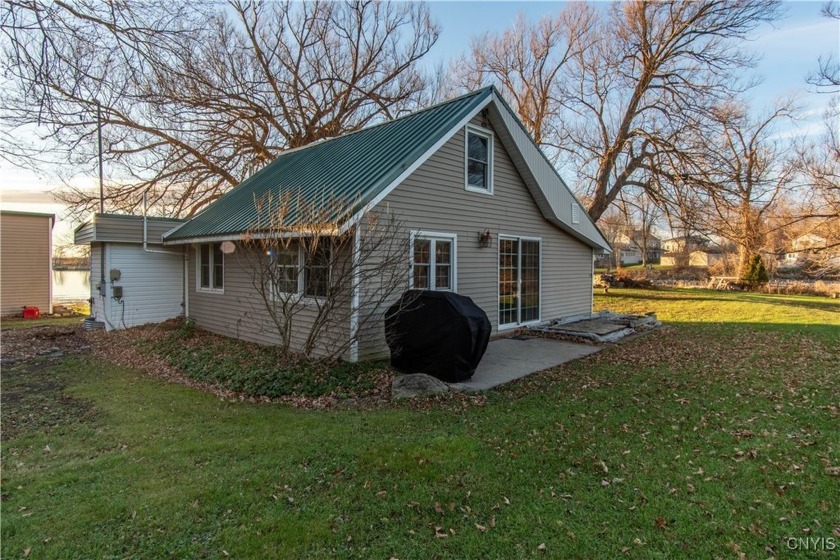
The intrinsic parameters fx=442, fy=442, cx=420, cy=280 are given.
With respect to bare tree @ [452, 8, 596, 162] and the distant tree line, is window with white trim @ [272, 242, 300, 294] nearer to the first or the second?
the distant tree line

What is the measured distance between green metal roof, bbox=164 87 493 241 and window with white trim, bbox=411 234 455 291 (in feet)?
4.76

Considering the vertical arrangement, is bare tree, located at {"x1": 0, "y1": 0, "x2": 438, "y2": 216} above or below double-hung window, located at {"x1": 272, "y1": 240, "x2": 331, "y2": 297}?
above

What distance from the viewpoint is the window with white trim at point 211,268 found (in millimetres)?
10586

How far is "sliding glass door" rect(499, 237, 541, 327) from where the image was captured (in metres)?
10.3

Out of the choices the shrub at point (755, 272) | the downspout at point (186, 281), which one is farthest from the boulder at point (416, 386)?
the shrub at point (755, 272)

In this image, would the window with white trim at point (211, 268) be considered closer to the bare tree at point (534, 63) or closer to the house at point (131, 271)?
the house at point (131, 271)

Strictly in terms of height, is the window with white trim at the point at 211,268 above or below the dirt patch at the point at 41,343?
above

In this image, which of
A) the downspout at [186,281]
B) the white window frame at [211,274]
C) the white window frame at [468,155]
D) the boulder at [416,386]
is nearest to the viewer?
the boulder at [416,386]

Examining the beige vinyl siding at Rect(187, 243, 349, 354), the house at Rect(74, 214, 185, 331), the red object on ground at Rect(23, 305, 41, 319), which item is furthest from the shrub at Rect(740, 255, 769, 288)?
the red object on ground at Rect(23, 305, 41, 319)

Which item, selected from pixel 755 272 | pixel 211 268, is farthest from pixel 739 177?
pixel 211 268

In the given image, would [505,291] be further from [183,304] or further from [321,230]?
[183,304]

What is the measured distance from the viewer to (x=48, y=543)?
2805 mm

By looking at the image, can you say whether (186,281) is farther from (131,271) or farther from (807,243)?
(807,243)

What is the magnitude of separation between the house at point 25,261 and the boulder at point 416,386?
14933 mm
